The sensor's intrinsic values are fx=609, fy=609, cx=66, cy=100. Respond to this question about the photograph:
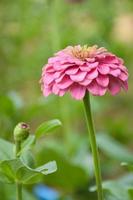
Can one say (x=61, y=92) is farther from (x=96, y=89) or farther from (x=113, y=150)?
(x=113, y=150)

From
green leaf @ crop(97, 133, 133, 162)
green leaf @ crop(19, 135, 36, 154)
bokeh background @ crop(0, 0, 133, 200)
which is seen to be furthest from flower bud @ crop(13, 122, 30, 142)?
green leaf @ crop(97, 133, 133, 162)

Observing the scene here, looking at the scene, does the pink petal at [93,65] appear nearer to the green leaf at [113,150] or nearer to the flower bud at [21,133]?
the flower bud at [21,133]

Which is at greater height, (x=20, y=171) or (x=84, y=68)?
(x=84, y=68)

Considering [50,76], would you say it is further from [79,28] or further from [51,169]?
[79,28]

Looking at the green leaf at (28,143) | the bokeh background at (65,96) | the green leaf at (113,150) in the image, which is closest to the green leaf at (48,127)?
the green leaf at (28,143)

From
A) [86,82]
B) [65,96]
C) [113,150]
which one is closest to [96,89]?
[86,82]

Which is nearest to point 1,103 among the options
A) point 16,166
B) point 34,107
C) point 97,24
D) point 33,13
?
point 34,107
